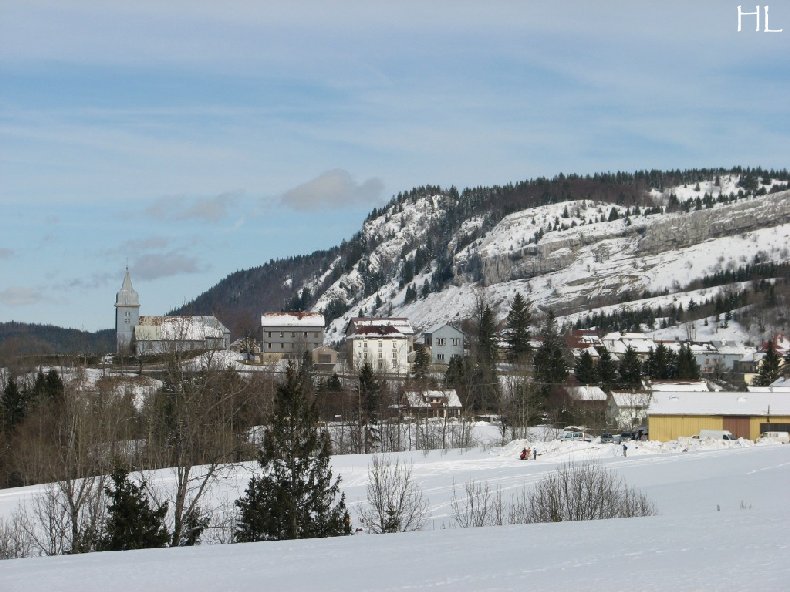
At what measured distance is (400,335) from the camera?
159625 millimetres

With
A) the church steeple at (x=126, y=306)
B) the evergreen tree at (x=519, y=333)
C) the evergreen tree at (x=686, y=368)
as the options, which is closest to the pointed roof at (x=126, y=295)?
the church steeple at (x=126, y=306)

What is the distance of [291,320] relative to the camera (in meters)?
168

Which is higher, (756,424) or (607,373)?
(607,373)

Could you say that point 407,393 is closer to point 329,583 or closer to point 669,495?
point 669,495

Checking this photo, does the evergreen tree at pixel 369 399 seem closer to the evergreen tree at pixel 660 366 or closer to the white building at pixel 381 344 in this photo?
the evergreen tree at pixel 660 366

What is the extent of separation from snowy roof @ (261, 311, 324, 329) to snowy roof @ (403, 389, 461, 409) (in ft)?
222

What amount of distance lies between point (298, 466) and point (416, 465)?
29394mm

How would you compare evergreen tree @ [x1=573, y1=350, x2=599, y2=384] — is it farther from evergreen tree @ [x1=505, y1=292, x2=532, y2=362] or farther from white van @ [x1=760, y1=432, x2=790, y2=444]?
white van @ [x1=760, y1=432, x2=790, y2=444]

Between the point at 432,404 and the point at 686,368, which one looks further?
the point at 686,368

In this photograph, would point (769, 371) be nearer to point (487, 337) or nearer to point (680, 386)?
point (680, 386)

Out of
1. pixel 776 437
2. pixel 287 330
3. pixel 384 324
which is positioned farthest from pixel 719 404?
pixel 287 330

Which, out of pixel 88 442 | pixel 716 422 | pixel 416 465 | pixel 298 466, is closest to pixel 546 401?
pixel 716 422

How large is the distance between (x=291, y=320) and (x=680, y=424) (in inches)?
3796

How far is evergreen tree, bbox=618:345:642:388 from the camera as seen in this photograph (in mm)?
109812
